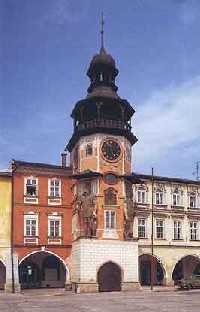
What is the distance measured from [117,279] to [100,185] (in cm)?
948

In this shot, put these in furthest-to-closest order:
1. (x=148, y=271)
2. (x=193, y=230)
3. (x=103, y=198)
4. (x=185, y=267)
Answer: (x=185, y=267) < (x=193, y=230) < (x=148, y=271) < (x=103, y=198)

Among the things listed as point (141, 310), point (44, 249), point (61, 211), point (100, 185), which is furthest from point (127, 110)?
point (141, 310)

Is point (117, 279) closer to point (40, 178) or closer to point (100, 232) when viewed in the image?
point (100, 232)

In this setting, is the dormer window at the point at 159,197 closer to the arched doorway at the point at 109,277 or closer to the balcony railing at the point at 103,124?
the balcony railing at the point at 103,124

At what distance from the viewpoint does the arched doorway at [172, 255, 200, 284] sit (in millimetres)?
57875

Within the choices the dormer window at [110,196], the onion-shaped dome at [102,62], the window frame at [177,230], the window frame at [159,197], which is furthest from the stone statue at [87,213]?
the onion-shaped dome at [102,62]

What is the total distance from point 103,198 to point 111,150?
16.3 feet

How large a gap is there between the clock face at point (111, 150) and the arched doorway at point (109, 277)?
10.5m

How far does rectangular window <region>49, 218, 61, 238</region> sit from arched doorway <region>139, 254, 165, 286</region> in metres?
10.8

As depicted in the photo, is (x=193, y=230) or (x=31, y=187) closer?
(x=31, y=187)

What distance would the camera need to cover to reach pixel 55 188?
51.9 m

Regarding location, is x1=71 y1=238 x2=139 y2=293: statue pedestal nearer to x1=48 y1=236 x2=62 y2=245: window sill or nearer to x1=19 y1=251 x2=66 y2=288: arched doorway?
x1=48 y1=236 x2=62 y2=245: window sill

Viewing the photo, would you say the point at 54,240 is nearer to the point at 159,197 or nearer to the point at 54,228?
A: the point at 54,228

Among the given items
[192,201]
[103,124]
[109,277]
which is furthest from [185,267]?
[103,124]
